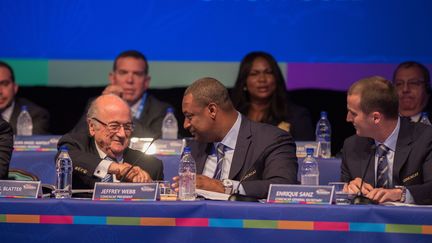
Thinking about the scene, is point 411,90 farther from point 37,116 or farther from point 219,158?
point 37,116

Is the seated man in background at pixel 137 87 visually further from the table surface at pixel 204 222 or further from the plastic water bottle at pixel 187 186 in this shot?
the table surface at pixel 204 222

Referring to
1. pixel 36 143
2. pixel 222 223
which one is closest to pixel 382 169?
pixel 222 223

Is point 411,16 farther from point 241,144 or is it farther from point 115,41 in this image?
point 241,144

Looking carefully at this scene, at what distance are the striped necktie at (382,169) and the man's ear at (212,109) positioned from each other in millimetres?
919

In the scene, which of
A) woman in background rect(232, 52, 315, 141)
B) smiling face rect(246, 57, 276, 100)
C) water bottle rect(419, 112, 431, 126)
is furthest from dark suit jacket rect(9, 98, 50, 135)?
water bottle rect(419, 112, 431, 126)

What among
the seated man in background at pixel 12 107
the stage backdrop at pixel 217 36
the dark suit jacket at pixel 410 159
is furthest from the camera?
the stage backdrop at pixel 217 36

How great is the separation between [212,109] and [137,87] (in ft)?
Answer: 8.43

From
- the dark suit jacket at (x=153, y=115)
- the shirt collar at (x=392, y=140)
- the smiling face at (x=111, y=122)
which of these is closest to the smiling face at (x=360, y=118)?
the shirt collar at (x=392, y=140)

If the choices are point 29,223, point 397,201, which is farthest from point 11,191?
point 397,201

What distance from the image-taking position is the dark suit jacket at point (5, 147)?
4.98 meters

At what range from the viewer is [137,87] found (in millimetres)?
7559

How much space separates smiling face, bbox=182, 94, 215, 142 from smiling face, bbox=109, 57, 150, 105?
251 cm

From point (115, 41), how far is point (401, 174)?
12.3 ft

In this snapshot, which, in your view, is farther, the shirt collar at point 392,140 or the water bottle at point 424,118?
the water bottle at point 424,118
